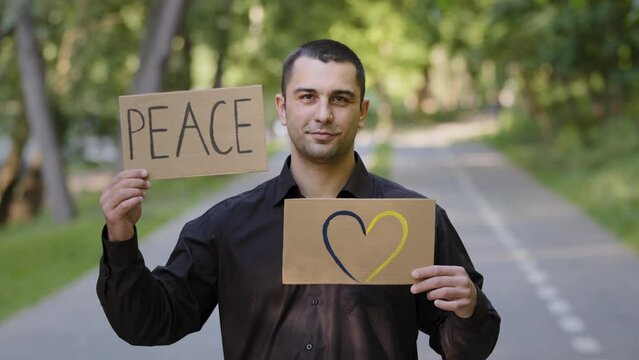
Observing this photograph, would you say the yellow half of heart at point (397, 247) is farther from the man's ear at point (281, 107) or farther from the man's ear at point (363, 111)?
the man's ear at point (281, 107)

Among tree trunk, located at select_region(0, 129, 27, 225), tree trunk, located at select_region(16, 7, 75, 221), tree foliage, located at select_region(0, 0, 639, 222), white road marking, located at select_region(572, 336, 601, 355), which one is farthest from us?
tree trunk, located at select_region(0, 129, 27, 225)

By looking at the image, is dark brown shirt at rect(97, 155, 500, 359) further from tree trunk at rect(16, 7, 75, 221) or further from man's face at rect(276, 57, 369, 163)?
tree trunk at rect(16, 7, 75, 221)

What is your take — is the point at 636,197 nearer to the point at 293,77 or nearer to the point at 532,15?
the point at 532,15

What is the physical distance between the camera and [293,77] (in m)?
3.81

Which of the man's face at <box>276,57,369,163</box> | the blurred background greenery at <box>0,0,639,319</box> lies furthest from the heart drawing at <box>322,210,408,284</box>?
the blurred background greenery at <box>0,0,639,319</box>

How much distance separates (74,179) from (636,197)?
2579 cm

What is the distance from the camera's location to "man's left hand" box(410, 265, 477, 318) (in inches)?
139

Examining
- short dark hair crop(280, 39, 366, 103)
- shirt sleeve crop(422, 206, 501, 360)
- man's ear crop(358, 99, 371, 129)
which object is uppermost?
short dark hair crop(280, 39, 366, 103)

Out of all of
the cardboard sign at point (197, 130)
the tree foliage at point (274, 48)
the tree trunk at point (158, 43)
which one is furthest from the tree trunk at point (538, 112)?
the cardboard sign at point (197, 130)

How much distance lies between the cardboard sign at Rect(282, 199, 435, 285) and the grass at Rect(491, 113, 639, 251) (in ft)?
49.7

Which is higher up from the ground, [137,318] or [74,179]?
[137,318]

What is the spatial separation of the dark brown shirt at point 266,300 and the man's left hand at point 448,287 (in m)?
0.10

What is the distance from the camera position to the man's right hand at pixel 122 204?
3.51 meters

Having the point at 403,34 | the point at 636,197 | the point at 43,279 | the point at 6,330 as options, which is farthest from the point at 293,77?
the point at 403,34
